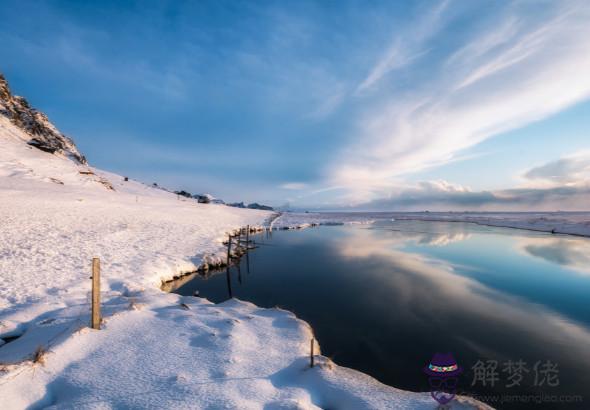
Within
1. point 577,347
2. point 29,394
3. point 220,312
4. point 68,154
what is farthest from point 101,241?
point 68,154

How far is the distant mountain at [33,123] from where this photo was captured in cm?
Result: 7056

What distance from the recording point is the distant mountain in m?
70.6

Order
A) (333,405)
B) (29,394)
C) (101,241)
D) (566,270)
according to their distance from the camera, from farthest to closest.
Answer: (566,270) < (101,241) < (333,405) < (29,394)

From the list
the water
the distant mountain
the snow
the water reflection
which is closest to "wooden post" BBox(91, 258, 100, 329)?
the snow

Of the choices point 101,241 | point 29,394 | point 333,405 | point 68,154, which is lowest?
point 333,405

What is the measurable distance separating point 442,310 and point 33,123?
111 meters

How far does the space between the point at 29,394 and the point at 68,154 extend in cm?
9816

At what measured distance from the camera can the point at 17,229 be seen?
19.5 metres

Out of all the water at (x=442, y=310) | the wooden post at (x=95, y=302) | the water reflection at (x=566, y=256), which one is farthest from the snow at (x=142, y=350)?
the water reflection at (x=566, y=256)

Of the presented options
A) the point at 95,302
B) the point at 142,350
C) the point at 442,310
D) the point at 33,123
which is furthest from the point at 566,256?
the point at 33,123

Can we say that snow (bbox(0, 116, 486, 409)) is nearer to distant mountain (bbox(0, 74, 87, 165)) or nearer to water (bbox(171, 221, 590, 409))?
water (bbox(171, 221, 590, 409))

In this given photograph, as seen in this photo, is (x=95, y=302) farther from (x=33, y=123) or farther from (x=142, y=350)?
(x=33, y=123)

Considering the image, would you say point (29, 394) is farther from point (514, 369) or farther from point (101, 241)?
point (101, 241)

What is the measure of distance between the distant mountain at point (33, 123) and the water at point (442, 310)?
79.8 metres
